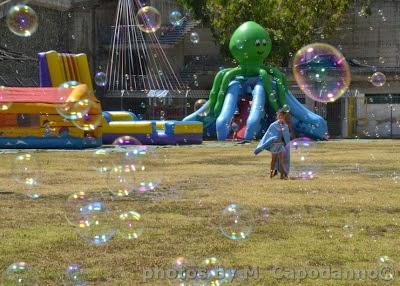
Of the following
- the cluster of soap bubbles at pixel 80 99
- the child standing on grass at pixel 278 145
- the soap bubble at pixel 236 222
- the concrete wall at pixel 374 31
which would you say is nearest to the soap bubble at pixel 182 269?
the soap bubble at pixel 236 222

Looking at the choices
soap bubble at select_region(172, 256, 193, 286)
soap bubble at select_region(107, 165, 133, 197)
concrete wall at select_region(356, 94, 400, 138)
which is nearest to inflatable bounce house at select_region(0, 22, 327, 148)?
concrete wall at select_region(356, 94, 400, 138)

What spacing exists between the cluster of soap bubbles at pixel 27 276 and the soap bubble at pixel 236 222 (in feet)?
5.66

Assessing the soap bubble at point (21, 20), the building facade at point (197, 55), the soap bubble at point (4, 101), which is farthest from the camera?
the building facade at point (197, 55)

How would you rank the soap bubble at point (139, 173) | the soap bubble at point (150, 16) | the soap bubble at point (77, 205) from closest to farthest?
the soap bubble at point (77, 205), the soap bubble at point (139, 173), the soap bubble at point (150, 16)

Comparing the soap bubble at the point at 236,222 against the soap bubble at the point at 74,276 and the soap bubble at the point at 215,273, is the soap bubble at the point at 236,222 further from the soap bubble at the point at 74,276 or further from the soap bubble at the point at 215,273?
the soap bubble at the point at 74,276

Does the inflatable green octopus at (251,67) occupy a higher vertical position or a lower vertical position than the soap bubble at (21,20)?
lower

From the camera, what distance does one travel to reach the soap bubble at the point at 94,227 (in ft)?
21.9

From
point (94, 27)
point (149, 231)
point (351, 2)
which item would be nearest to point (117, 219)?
point (149, 231)

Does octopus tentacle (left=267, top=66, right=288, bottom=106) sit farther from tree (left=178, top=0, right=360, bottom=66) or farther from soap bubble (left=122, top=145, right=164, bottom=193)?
soap bubble (left=122, top=145, right=164, bottom=193)

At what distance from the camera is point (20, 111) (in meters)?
21.9

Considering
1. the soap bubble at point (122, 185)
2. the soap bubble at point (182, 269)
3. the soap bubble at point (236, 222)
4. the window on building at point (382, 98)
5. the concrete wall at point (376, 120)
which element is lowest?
the concrete wall at point (376, 120)

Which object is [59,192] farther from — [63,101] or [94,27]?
[94,27]

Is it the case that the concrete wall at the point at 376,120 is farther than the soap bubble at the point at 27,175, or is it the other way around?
the concrete wall at the point at 376,120

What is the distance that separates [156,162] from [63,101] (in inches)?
218
